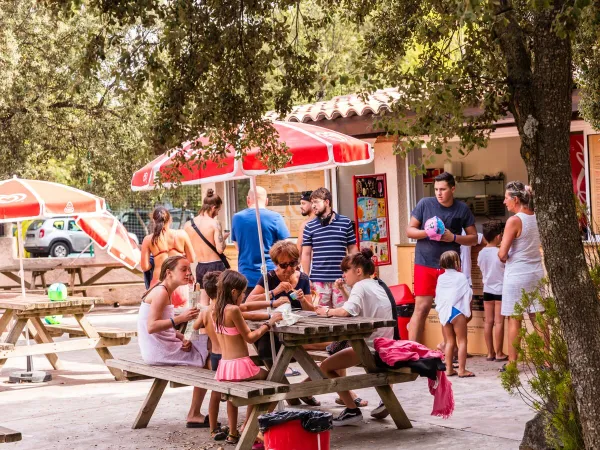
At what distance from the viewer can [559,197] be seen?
5141 millimetres

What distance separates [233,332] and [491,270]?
4050mm

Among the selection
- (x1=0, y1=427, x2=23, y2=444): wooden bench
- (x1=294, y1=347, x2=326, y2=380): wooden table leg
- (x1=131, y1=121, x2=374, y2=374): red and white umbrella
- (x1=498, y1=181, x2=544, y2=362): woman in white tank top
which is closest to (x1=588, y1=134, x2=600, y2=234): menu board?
(x1=498, y1=181, x2=544, y2=362): woman in white tank top

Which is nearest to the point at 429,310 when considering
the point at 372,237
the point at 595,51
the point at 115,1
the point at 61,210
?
the point at 372,237

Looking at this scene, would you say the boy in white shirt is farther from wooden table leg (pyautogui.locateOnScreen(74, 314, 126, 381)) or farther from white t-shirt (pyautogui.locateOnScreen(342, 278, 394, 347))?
wooden table leg (pyautogui.locateOnScreen(74, 314, 126, 381))

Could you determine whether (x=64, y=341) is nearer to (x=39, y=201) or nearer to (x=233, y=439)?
(x=39, y=201)

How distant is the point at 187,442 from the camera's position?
279 inches

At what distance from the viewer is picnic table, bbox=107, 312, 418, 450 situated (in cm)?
636

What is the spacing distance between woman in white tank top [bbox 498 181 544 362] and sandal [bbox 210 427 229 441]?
3377 mm

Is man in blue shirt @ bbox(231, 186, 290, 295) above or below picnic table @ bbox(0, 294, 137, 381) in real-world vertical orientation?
above

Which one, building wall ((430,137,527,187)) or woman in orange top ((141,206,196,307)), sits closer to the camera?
woman in orange top ((141,206,196,307))

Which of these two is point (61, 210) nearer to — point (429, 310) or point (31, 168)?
point (429, 310)

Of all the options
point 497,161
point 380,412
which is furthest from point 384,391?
point 497,161

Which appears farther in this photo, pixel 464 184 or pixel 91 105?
Result: pixel 91 105

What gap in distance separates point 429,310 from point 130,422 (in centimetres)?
363
